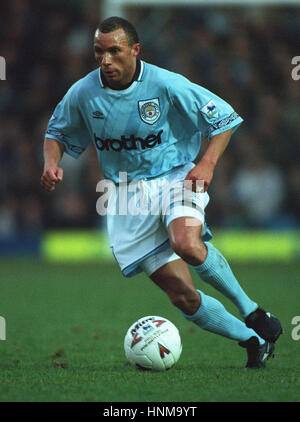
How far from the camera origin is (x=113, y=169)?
5.04 meters

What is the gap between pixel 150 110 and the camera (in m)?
4.89

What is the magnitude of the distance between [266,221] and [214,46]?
3.81 meters

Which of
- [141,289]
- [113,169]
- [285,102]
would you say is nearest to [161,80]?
[113,169]

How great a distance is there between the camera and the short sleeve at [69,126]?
504 cm

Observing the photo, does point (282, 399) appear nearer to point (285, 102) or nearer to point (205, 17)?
point (285, 102)

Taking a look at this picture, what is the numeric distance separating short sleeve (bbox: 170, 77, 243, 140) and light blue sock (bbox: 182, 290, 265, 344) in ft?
3.18

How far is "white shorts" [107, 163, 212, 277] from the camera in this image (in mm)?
4855
